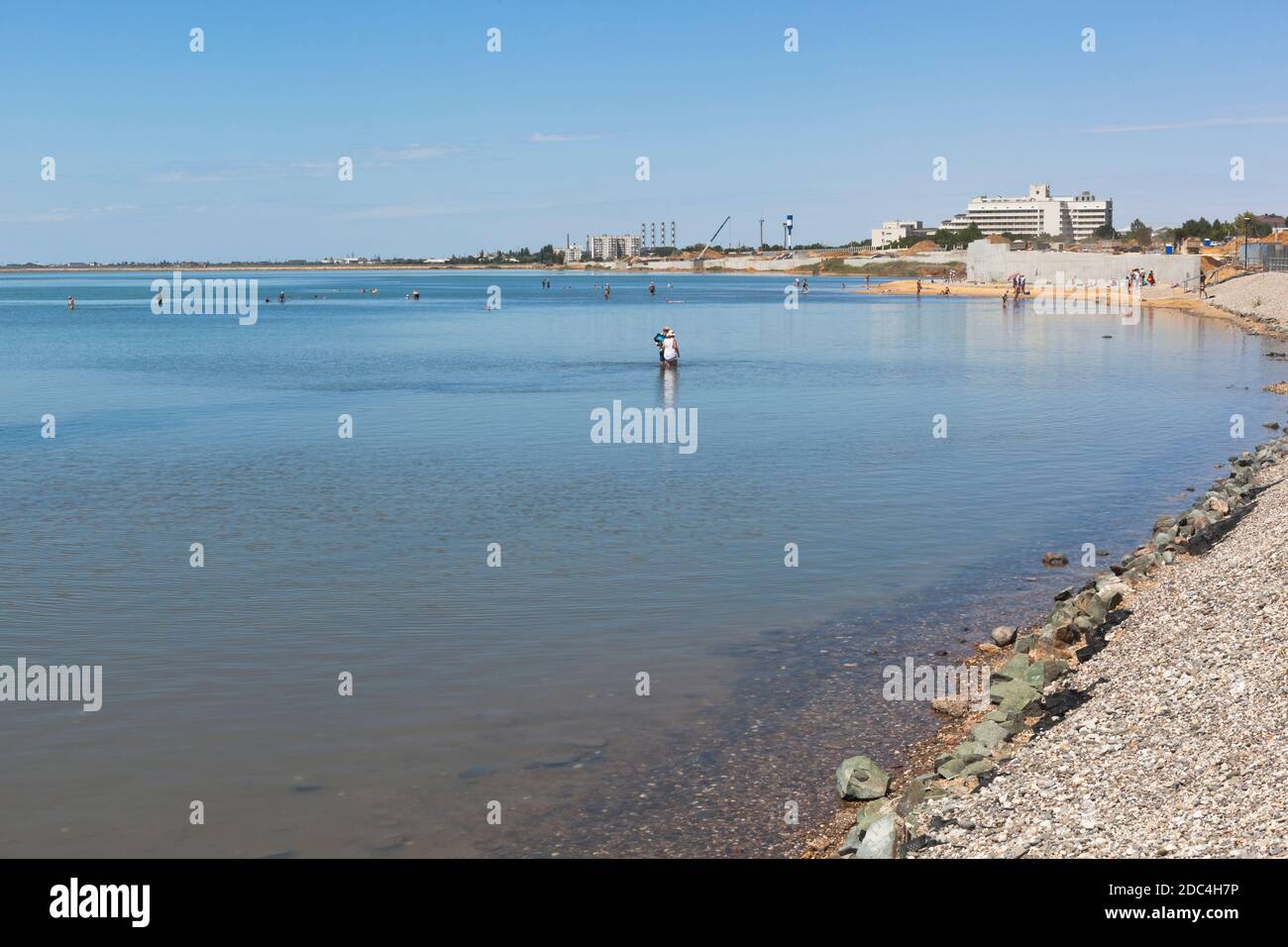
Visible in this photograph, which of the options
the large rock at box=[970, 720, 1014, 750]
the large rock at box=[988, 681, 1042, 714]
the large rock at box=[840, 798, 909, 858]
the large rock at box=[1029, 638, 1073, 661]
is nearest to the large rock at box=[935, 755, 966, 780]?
the large rock at box=[970, 720, 1014, 750]

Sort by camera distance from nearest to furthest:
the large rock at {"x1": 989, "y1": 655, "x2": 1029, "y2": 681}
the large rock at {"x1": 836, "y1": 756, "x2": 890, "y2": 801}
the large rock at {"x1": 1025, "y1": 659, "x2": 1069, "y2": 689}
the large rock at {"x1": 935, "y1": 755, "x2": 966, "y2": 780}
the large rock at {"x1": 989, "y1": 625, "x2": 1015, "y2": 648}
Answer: the large rock at {"x1": 935, "y1": 755, "x2": 966, "y2": 780}, the large rock at {"x1": 836, "y1": 756, "x2": 890, "y2": 801}, the large rock at {"x1": 1025, "y1": 659, "x2": 1069, "y2": 689}, the large rock at {"x1": 989, "y1": 655, "x2": 1029, "y2": 681}, the large rock at {"x1": 989, "y1": 625, "x2": 1015, "y2": 648}

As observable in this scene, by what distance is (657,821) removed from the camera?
1006 centimetres

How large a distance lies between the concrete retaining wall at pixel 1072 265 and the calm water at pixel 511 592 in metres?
64.9

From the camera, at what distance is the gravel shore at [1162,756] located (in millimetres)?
7750

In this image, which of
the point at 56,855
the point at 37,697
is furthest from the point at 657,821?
the point at 37,697

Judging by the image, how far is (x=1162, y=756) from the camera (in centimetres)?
905

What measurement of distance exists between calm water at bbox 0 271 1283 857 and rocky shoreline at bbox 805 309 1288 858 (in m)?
0.89

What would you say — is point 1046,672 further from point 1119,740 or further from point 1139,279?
point 1139,279

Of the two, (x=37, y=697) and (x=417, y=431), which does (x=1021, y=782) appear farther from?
(x=417, y=431)

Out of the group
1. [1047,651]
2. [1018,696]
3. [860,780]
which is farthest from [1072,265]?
[860,780]

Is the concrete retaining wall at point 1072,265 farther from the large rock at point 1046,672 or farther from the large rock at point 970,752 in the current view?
the large rock at point 970,752

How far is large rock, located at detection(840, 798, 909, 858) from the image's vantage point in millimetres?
8492

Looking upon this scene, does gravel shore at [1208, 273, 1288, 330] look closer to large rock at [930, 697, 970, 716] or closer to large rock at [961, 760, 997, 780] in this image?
large rock at [930, 697, 970, 716]
